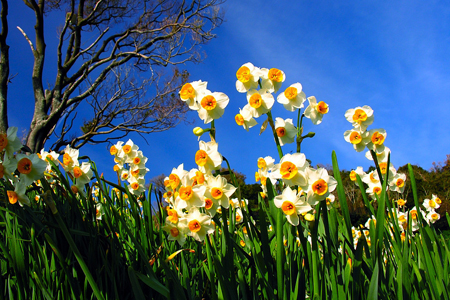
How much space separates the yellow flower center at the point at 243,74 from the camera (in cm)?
122

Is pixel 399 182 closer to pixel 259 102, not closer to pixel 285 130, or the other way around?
pixel 285 130

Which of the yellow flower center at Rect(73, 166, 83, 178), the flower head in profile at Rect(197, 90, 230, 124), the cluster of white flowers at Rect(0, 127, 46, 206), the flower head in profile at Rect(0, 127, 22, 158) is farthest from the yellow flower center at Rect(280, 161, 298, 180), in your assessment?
the yellow flower center at Rect(73, 166, 83, 178)

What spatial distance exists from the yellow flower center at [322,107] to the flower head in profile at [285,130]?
17 centimetres

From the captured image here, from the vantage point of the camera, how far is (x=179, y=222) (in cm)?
123

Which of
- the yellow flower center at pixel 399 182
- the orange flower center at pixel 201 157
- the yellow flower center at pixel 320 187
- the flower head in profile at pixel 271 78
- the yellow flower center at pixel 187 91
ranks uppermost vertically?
the flower head in profile at pixel 271 78

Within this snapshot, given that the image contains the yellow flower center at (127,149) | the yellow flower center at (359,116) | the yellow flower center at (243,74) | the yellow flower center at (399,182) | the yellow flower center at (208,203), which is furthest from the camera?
the yellow flower center at (127,149)

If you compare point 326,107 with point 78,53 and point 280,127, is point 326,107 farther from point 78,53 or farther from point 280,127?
point 78,53

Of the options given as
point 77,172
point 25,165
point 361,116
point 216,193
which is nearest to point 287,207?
point 216,193

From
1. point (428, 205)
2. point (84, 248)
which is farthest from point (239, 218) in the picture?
point (428, 205)

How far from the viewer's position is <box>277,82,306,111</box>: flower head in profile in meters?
1.29

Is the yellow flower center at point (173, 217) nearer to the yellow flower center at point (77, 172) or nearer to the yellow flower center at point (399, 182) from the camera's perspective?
the yellow flower center at point (77, 172)

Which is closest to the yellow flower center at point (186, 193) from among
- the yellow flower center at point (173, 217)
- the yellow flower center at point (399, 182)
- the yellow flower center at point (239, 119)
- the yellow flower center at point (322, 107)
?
the yellow flower center at point (173, 217)

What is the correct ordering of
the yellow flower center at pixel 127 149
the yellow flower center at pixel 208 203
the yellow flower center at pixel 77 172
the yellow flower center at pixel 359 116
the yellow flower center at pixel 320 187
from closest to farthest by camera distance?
Answer: the yellow flower center at pixel 320 187
the yellow flower center at pixel 208 203
the yellow flower center at pixel 359 116
the yellow flower center at pixel 77 172
the yellow flower center at pixel 127 149

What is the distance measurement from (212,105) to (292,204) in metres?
0.49
